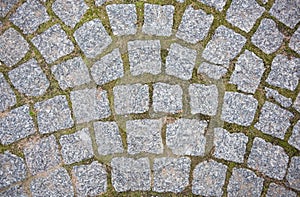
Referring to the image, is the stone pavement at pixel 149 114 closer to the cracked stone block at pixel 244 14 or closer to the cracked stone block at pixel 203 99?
the cracked stone block at pixel 203 99

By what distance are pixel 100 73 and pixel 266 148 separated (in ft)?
5.41

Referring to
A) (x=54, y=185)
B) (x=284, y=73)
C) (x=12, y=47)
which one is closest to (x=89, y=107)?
(x=54, y=185)

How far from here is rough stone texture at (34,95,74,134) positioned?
361 cm

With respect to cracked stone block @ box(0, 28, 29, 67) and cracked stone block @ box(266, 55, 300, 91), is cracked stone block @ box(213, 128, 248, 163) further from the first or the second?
cracked stone block @ box(0, 28, 29, 67)

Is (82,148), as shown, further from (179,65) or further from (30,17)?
(30,17)

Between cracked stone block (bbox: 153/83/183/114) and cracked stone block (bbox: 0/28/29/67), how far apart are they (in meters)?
1.26

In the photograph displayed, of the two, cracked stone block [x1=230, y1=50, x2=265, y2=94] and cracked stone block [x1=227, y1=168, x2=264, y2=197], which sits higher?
cracked stone block [x1=230, y1=50, x2=265, y2=94]

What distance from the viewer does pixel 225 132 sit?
361 cm

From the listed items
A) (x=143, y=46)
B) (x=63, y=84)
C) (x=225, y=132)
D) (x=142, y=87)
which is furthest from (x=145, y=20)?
(x=225, y=132)

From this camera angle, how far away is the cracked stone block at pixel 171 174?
3.61m

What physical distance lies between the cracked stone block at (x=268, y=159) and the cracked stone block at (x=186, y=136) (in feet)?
1.54

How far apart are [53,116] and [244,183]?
183 centimetres

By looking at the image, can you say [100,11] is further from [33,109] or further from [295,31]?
[295,31]

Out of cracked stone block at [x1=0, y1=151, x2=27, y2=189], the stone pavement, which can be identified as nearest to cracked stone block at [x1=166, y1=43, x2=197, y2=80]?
the stone pavement
